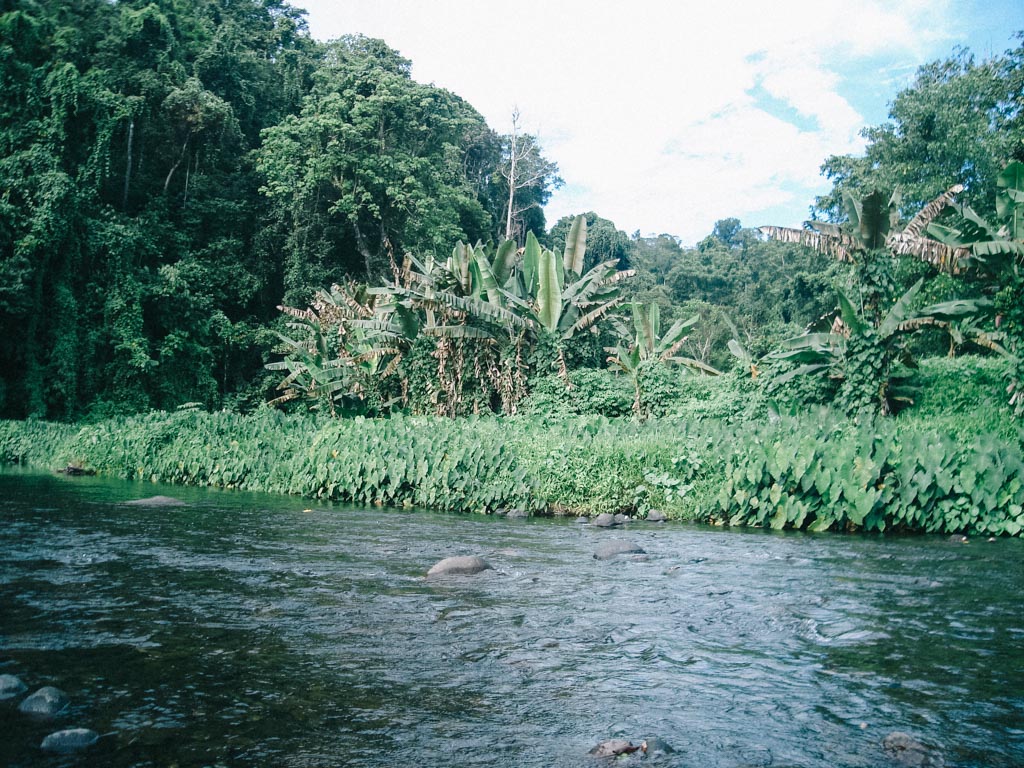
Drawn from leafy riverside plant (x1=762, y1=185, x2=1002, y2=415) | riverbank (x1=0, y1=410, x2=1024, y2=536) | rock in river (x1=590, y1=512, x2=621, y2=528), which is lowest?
rock in river (x1=590, y1=512, x2=621, y2=528)

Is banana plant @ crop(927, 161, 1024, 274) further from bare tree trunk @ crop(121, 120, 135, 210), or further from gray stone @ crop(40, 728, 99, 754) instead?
bare tree trunk @ crop(121, 120, 135, 210)

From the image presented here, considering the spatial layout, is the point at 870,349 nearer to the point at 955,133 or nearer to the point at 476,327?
the point at 476,327

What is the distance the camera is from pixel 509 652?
4.53 meters

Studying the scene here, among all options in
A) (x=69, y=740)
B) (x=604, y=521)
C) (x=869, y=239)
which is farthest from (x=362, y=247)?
(x=69, y=740)

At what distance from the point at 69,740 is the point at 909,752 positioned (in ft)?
11.1

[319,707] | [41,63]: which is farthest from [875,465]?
[41,63]

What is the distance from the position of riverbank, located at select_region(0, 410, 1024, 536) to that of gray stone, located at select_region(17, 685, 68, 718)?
826cm

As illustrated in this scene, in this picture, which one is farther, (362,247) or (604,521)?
(362,247)

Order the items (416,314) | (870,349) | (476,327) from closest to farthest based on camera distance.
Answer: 1. (870,349)
2. (476,327)
3. (416,314)

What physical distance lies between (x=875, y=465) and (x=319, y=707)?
7.75 metres

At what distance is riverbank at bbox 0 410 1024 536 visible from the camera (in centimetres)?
926

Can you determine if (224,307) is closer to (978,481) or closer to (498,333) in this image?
(498,333)

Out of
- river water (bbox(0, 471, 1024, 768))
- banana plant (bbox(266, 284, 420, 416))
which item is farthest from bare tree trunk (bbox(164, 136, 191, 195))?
river water (bbox(0, 471, 1024, 768))

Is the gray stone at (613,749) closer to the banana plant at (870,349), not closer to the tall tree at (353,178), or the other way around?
the banana plant at (870,349)
